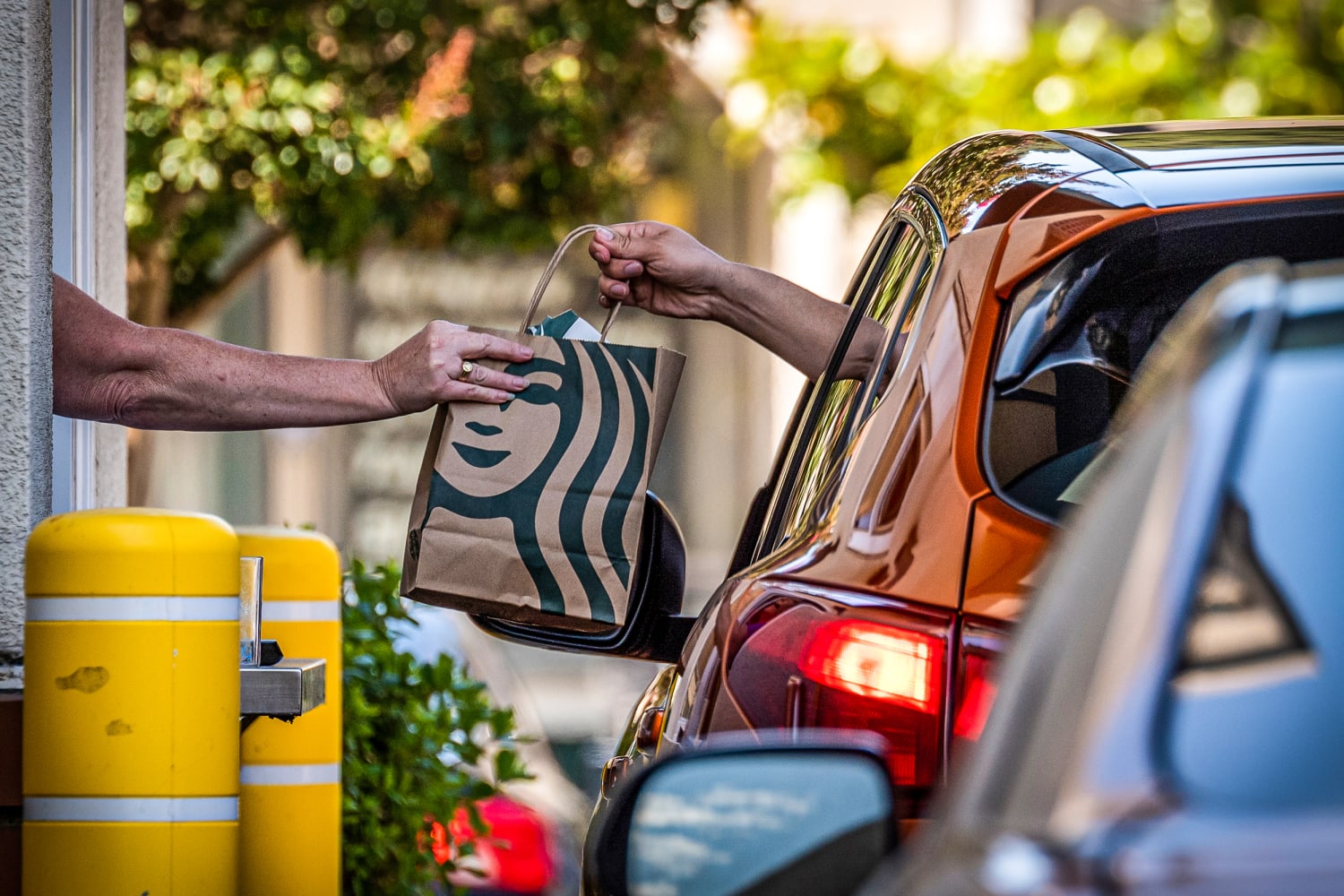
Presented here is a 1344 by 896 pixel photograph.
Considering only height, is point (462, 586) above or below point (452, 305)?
below

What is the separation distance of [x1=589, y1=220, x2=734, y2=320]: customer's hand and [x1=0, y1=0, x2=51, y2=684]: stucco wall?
42.8 inches

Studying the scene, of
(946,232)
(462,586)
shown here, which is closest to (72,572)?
(462,586)

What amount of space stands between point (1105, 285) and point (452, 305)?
9.71 meters

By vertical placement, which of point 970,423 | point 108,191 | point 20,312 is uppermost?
point 108,191

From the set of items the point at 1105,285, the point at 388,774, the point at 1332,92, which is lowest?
the point at 388,774

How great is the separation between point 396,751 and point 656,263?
6.07 ft

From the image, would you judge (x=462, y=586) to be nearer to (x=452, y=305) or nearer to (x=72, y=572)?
(x=72, y=572)

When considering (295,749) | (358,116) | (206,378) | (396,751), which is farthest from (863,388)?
(358,116)

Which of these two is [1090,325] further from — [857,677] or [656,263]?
[656,263]

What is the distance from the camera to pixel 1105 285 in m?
2.29

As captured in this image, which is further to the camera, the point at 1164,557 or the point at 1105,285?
the point at 1105,285

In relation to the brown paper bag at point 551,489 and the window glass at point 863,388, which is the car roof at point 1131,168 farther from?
the brown paper bag at point 551,489

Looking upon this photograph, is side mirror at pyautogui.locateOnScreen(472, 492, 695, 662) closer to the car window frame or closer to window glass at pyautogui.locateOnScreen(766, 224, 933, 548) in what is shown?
the car window frame

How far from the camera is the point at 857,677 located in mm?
2031
